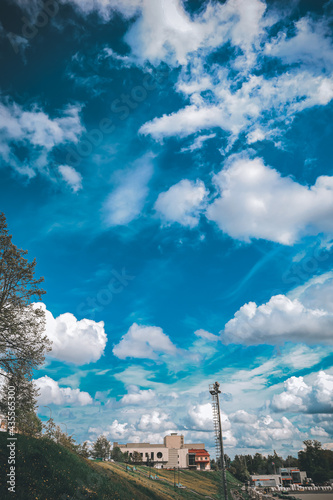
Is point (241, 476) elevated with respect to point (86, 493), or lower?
lower

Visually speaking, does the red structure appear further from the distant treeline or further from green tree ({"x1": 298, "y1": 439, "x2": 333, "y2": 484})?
green tree ({"x1": 298, "y1": 439, "x2": 333, "y2": 484})

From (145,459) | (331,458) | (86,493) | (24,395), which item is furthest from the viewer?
(331,458)

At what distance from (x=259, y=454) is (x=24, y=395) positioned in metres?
192

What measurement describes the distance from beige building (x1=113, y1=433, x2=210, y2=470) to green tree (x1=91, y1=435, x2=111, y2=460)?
23.2 m

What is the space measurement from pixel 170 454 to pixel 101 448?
30.7 meters

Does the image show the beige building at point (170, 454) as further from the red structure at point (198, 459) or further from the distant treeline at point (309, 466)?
the distant treeline at point (309, 466)

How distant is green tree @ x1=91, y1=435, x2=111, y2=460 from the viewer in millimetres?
91438

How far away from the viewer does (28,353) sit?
22.6m

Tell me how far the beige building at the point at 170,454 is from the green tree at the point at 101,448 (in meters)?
23.2

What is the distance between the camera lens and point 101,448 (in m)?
93.1

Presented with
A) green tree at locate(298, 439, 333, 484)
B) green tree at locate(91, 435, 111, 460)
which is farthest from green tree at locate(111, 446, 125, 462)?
green tree at locate(298, 439, 333, 484)

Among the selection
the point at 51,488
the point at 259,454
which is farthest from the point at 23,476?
the point at 259,454

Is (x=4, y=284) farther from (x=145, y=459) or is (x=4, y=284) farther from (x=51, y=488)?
(x=145, y=459)

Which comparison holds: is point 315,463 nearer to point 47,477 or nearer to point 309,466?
point 309,466
